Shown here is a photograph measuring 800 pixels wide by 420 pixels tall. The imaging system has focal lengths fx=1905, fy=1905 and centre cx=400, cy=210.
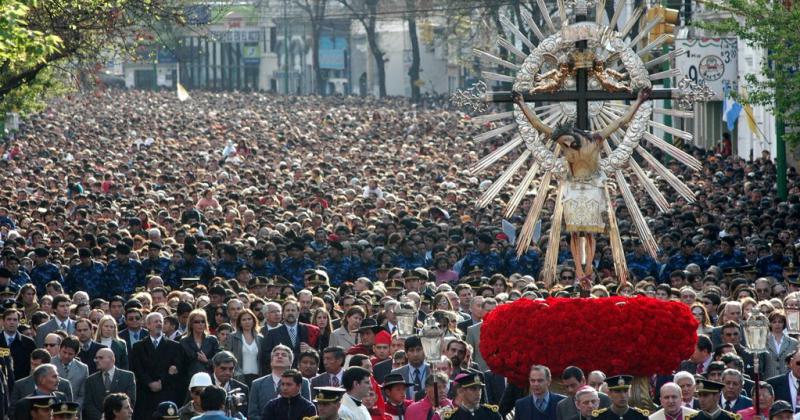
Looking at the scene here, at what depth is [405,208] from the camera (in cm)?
3039

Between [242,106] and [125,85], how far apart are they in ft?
168

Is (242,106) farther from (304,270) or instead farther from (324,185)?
(304,270)

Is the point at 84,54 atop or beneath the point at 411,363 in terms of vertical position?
atop

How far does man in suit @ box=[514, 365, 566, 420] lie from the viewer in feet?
44.1

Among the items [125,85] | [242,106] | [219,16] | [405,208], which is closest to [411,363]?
[405,208]

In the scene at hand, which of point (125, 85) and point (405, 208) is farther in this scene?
point (125, 85)

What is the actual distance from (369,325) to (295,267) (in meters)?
7.08

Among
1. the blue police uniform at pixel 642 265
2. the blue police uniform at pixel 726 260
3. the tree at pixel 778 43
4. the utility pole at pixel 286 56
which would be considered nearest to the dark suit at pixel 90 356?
the blue police uniform at pixel 642 265

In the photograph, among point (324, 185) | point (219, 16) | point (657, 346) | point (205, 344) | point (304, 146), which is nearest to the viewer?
point (657, 346)

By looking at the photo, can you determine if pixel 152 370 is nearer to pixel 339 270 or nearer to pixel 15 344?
pixel 15 344

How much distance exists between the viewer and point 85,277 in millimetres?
22922

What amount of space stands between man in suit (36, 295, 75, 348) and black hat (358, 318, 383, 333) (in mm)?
2910

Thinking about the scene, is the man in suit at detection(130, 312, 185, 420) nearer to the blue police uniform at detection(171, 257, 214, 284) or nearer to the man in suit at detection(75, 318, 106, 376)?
the man in suit at detection(75, 318, 106, 376)

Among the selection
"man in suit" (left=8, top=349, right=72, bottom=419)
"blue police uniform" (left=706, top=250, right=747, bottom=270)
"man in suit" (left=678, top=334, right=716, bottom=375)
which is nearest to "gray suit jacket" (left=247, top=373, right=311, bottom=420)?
"man in suit" (left=8, top=349, right=72, bottom=419)
